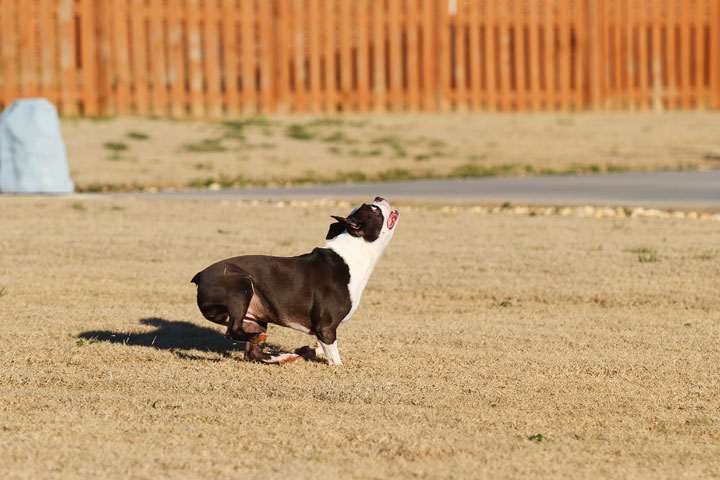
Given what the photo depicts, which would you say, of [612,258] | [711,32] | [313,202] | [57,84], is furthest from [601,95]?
[612,258]

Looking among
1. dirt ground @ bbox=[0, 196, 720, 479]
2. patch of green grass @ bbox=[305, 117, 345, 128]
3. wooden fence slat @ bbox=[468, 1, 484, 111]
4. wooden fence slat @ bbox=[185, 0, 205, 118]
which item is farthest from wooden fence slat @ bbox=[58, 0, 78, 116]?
dirt ground @ bbox=[0, 196, 720, 479]

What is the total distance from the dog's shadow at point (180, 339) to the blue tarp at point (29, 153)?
10047 millimetres

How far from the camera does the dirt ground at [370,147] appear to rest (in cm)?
2169

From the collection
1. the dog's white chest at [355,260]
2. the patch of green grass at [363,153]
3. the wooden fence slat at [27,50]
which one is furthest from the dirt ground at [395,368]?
the wooden fence slat at [27,50]

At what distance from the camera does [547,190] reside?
59.8 feet

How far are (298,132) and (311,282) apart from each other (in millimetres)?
19256

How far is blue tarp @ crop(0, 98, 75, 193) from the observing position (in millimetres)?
17734

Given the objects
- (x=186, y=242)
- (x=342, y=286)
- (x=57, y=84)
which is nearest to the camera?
(x=342, y=286)

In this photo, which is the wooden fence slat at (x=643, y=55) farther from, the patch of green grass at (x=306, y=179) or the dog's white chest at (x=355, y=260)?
the dog's white chest at (x=355, y=260)

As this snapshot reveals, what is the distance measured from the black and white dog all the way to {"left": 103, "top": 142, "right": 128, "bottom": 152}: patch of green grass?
55.5 feet

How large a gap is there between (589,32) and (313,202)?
1672cm

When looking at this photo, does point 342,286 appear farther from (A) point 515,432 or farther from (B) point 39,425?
(B) point 39,425

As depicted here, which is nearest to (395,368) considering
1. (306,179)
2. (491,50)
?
(306,179)

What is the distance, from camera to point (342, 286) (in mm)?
7035
